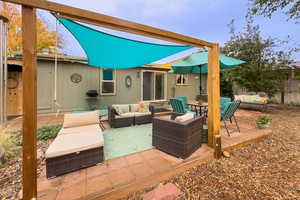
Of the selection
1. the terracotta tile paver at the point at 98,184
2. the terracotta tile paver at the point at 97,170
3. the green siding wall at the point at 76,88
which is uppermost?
the green siding wall at the point at 76,88

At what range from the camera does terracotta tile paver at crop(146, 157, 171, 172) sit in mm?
2143

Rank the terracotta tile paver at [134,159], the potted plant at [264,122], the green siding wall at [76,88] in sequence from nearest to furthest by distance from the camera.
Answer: the terracotta tile paver at [134,159] < the potted plant at [264,122] < the green siding wall at [76,88]

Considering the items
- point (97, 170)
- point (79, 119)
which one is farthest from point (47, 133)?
point (97, 170)

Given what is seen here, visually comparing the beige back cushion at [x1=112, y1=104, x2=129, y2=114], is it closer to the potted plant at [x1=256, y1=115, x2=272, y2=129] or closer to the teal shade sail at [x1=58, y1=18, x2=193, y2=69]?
the teal shade sail at [x1=58, y1=18, x2=193, y2=69]

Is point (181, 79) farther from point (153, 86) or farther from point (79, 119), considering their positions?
point (79, 119)

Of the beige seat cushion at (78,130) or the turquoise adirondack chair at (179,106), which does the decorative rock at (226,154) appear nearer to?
the turquoise adirondack chair at (179,106)

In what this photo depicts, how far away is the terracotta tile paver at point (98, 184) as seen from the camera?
1655 mm

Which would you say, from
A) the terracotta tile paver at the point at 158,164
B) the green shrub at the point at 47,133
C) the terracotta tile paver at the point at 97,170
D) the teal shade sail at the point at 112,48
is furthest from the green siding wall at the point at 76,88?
the terracotta tile paver at the point at 158,164

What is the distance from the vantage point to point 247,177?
213 centimetres

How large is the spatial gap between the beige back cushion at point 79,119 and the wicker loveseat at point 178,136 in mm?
1586

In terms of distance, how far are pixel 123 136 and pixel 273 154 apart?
344 cm

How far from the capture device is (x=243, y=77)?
7.70 m

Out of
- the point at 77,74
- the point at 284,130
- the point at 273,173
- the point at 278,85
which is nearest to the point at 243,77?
the point at 278,85

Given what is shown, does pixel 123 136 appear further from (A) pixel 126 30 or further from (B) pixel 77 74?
(B) pixel 77 74
